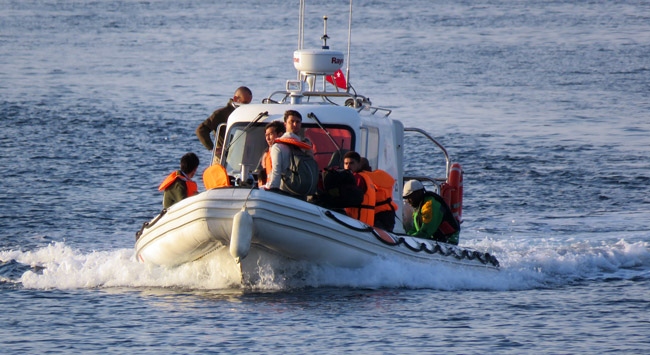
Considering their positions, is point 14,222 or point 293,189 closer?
point 293,189

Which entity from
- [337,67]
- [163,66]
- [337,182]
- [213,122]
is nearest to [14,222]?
[213,122]

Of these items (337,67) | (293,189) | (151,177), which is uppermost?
(337,67)

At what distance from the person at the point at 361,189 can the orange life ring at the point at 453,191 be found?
206 centimetres

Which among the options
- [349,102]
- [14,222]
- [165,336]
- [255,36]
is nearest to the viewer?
[165,336]

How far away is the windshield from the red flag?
1642 millimetres

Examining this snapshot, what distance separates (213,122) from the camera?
1171 centimetres

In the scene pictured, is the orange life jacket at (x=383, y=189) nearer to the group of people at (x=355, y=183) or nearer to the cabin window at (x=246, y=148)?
the group of people at (x=355, y=183)

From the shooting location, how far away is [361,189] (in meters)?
9.94

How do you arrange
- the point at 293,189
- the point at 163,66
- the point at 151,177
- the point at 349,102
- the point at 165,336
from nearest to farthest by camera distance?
the point at 165,336 < the point at 293,189 < the point at 349,102 < the point at 151,177 < the point at 163,66

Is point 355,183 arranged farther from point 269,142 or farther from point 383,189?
point 269,142

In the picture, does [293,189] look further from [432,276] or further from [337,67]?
[337,67]

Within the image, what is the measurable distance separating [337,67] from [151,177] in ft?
22.2

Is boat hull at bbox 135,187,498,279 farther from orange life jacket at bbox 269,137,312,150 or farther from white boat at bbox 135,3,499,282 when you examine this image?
orange life jacket at bbox 269,137,312,150

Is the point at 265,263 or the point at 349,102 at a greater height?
the point at 349,102
